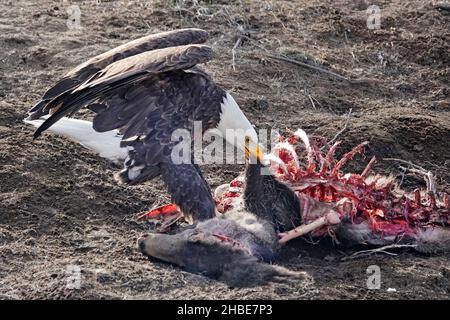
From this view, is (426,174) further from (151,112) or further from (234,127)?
(151,112)

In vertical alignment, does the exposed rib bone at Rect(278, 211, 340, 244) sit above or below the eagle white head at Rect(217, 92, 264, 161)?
below

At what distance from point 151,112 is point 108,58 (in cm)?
70

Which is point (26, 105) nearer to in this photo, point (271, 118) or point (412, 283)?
point (271, 118)

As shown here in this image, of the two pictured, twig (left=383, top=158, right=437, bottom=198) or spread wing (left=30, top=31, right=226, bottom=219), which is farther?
twig (left=383, top=158, right=437, bottom=198)

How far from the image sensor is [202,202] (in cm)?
575

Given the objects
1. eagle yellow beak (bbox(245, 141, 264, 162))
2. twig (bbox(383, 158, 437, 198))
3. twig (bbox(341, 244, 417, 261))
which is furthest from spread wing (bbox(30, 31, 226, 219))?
twig (bbox(383, 158, 437, 198))

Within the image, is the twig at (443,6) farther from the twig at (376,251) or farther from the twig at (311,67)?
the twig at (376,251)

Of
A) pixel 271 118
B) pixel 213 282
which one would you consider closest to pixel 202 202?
A: pixel 213 282

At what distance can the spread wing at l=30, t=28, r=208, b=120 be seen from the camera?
616cm

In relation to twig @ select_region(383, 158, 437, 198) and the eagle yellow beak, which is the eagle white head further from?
twig @ select_region(383, 158, 437, 198)

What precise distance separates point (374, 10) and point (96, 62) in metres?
4.07

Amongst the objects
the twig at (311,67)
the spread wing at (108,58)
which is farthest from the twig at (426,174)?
the spread wing at (108,58)

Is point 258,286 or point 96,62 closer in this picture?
point 258,286

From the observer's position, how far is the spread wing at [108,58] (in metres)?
6.16
